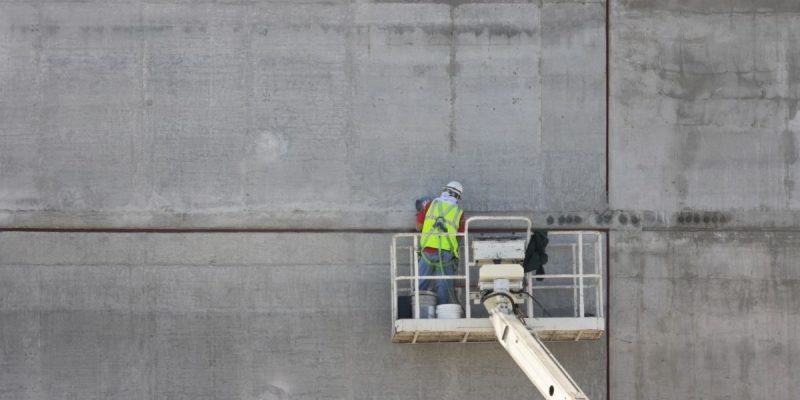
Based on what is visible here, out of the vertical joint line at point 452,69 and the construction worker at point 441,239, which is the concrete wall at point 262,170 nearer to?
the vertical joint line at point 452,69

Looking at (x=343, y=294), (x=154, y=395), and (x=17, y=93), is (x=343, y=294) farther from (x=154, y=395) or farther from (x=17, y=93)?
(x=17, y=93)

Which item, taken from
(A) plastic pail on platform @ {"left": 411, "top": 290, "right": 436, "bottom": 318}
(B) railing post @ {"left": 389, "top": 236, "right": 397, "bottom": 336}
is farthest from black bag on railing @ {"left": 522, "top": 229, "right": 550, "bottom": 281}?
(B) railing post @ {"left": 389, "top": 236, "right": 397, "bottom": 336}

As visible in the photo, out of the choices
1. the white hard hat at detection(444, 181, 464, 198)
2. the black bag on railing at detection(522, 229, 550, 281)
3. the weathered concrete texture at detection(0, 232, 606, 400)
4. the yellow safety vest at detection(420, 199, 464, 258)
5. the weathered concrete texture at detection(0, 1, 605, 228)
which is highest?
the weathered concrete texture at detection(0, 1, 605, 228)

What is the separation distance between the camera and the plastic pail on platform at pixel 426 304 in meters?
13.1

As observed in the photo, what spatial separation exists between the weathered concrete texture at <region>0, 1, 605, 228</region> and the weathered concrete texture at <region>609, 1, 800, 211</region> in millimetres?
559

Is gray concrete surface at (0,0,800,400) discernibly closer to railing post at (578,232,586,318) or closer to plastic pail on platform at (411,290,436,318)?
plastic pail on platform at (411,290,436,318)

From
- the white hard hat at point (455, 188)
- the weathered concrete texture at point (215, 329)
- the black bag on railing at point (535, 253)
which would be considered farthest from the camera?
the weathered concrete texture at point (215, 329)

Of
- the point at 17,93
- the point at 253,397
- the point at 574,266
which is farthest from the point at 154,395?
the point at 574,266

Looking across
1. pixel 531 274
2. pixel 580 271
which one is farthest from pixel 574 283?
pixel 531 274

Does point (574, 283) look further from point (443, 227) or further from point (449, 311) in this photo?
point (443, 227)

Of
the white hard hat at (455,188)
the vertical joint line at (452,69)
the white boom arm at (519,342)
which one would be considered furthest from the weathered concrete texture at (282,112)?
the white boom arm at (519,342)

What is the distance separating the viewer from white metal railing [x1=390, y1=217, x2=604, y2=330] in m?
12.8

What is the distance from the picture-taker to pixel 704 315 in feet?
45.8

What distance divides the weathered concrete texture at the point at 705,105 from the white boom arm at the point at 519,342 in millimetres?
2525
